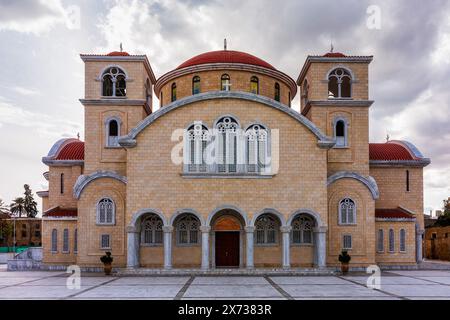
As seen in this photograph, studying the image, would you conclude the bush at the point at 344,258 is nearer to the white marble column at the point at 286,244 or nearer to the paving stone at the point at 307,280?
the paving stone at the point at 307,280

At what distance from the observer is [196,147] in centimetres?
2867

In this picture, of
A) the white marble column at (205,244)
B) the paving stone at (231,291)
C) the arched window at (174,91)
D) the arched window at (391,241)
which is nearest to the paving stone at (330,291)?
the paving stone at (231,291)

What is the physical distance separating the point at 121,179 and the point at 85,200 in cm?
273

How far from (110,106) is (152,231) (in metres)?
9.05

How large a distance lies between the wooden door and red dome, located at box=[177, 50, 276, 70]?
13124 millimetres

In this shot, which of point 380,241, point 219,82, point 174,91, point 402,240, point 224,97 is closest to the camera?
point 224,97

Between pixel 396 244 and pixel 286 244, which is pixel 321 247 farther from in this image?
pixel 396 244

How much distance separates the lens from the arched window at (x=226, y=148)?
2864 cm

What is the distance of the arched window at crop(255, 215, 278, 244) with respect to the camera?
97.8 ft

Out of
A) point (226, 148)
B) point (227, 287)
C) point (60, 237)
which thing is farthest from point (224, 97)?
point (60, 237)

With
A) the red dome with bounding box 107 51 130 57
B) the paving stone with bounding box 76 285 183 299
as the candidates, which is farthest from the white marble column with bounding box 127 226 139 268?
the red dome with bounding box 107 51 130 57
